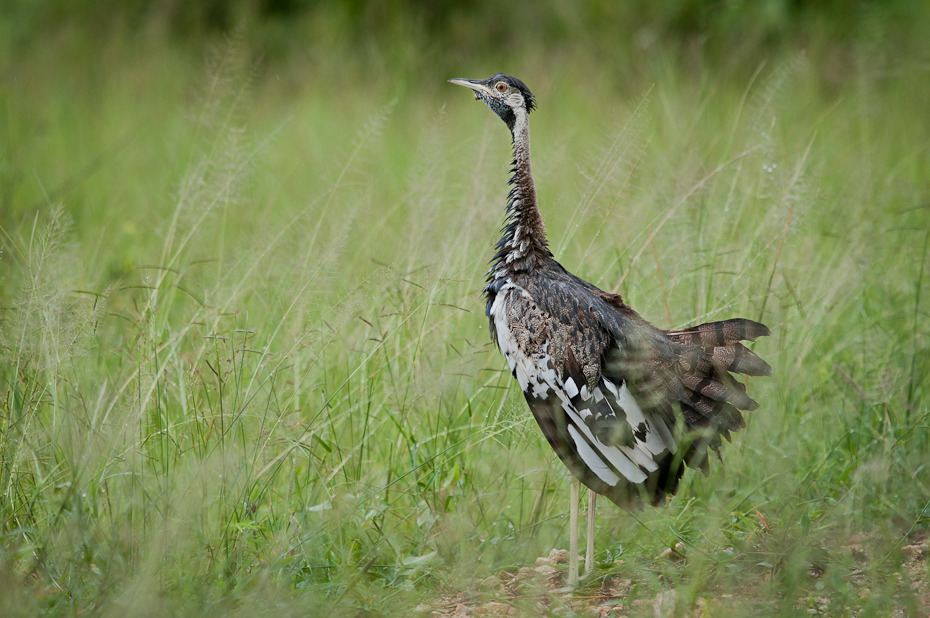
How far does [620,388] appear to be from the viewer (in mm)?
3445

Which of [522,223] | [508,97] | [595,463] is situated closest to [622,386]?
[595,463]

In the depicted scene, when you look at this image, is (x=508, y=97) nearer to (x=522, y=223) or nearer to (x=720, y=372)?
(x=522, y=223)

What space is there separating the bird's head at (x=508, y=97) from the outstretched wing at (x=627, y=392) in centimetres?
88

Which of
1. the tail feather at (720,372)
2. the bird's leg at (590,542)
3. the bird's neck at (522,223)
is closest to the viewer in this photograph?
the tail feather at (720,372)

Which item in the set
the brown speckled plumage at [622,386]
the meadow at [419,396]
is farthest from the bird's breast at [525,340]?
the meadow at [419,396]

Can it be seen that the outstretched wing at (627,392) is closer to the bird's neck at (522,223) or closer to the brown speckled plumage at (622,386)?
the brown speckled plumage at (622,386)

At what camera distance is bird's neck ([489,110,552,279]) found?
12.3 ft

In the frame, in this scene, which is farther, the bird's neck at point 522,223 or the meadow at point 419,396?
→ the bird's neck at point 522,223

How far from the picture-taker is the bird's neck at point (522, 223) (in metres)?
3.73

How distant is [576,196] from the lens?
6.12 m

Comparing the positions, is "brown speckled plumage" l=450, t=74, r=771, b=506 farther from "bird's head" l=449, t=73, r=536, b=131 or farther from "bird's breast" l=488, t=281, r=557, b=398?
"bird's head" l=449, t=73, r=536, b=131

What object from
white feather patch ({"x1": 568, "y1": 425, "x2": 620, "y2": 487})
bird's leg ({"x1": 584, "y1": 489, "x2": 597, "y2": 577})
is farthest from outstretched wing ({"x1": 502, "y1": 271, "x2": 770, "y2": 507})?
bird's leg ({"x1": 584, "y1": 489, "x2": 597, "y2": 577})

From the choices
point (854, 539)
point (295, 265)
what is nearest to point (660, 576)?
point (854, 539)

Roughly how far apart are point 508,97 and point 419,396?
1.33 metres
